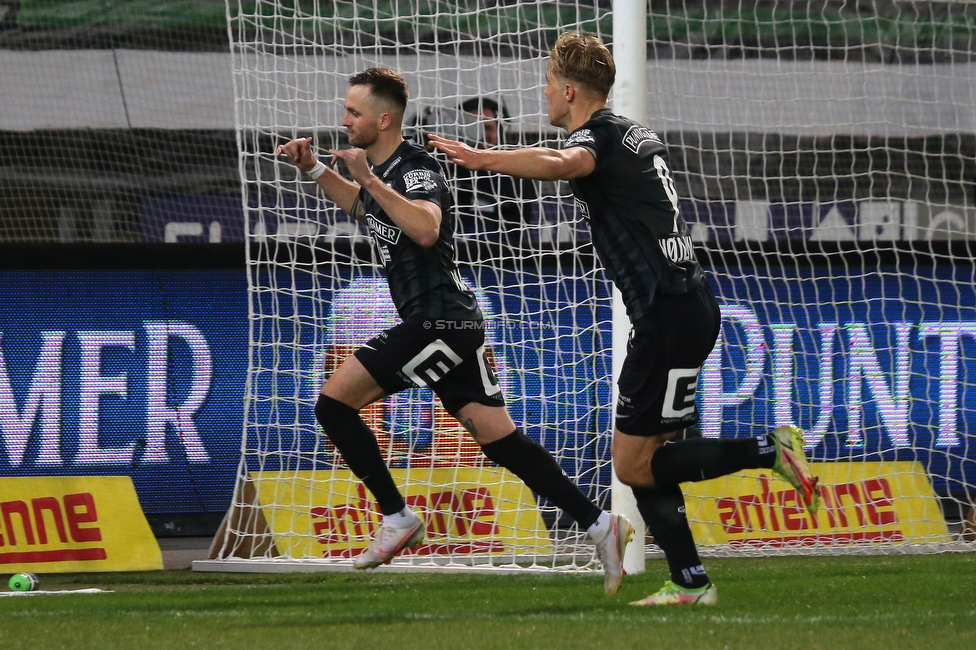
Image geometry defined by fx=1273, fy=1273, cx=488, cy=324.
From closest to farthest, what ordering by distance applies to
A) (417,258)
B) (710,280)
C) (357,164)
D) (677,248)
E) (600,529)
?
(677,248), (357,164), (600,529), (417,258), (710,280)

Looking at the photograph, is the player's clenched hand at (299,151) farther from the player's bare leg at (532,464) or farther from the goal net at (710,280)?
the goal net at (710,280)

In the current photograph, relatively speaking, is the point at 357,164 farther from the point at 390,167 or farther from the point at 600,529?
the point at 600,529

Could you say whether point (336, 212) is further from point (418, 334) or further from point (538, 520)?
point (418, 334)

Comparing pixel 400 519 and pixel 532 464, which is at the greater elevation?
pixel 532 464

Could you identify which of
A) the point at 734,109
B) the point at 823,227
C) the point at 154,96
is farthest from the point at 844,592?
the point at 154,96

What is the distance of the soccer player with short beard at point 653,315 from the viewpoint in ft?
13.9

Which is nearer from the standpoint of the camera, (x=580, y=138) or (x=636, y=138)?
(x=580, y=138)

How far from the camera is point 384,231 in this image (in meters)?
5.00

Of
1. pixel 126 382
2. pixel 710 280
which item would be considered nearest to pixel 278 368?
pixel 126 382

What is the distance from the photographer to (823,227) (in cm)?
786

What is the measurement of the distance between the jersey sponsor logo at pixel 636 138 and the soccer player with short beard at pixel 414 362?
843 mm

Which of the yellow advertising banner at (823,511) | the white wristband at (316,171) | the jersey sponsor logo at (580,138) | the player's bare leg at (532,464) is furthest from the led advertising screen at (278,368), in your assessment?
the jersey sponsor logo at (580,138)

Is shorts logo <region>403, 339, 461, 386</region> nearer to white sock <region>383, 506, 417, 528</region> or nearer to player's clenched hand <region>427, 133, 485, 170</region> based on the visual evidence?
white sock <region>383, 506, 417, 528</region>

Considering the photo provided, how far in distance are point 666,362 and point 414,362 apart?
1093 mm
